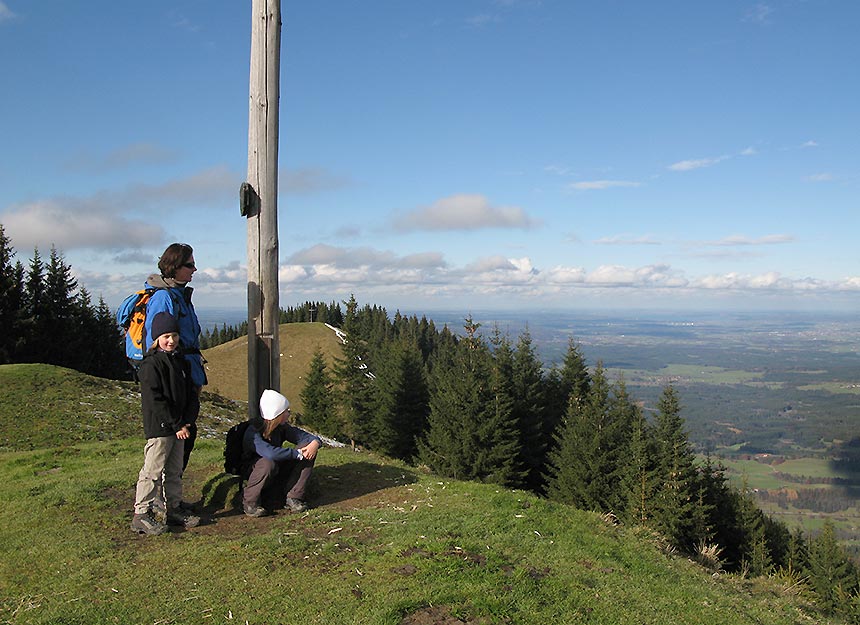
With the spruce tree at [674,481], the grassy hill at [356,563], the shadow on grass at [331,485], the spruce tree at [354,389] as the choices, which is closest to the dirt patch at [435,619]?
the grassy hill at [356,563]

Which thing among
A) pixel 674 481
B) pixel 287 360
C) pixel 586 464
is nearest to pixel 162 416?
pixel 674 481

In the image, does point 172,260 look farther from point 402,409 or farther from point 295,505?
point 402,409

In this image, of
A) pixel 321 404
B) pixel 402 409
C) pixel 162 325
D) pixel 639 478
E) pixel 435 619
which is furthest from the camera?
pixel 321 404

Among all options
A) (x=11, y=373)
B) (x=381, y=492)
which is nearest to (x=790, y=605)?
(x=381, y=492)

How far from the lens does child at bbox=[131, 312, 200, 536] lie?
7012 millimetres

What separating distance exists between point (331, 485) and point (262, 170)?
5.09 m

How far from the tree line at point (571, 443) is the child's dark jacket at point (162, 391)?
25.9 metres

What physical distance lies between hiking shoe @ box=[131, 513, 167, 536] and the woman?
110cm

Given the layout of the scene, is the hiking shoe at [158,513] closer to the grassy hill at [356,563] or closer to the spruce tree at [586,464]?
the grassy hill at [356,563]

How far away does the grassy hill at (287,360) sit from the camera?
237 ft

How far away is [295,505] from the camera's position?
8.05 meters

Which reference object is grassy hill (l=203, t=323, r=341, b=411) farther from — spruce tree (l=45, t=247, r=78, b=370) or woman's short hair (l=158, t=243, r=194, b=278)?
woman's short hair (l=158, t=243, r=194, b=278)

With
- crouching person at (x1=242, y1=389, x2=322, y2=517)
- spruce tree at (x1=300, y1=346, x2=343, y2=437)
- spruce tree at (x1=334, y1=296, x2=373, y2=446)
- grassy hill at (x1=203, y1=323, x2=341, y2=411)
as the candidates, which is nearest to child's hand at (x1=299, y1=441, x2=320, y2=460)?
crouching person at (x1=242, y1=389, x2=322, y2=517)

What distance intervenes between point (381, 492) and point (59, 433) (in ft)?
52.3
